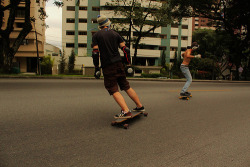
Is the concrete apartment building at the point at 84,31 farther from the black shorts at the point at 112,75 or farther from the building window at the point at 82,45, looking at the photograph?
the black shorts at the point at 112,75

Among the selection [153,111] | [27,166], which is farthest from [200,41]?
[27,166]

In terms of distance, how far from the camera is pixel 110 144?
258 cm

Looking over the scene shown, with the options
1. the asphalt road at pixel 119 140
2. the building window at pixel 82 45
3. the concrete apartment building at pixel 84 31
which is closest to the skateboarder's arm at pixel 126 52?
the asphalt road at pixel 119 140

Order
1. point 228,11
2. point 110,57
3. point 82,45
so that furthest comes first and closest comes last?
point 82,45
point 228,11
point 110,57

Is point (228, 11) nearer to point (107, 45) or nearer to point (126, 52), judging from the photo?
point (126, 52)

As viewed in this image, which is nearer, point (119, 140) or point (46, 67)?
point (119, 140)

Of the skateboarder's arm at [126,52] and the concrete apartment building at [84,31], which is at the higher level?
the concrete apartment building at [84,31]

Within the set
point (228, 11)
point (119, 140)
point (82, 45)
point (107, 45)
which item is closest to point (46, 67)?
point (82, 45)

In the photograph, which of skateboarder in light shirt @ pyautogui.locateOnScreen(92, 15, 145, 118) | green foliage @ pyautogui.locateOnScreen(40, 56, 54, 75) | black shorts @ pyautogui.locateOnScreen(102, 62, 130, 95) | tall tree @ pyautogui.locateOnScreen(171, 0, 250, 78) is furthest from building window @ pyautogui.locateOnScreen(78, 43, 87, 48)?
black shorts @ pyautogui.locateOnScreen(102, 62, 130, 95)

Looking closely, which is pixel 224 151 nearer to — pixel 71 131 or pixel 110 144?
pixel 110 144

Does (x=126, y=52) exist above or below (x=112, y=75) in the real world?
above

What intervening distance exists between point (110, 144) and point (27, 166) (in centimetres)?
100

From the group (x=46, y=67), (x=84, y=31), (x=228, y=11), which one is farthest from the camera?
(x=84, y=31)

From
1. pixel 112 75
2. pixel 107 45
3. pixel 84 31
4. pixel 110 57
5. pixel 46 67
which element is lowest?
pixel 46 67
